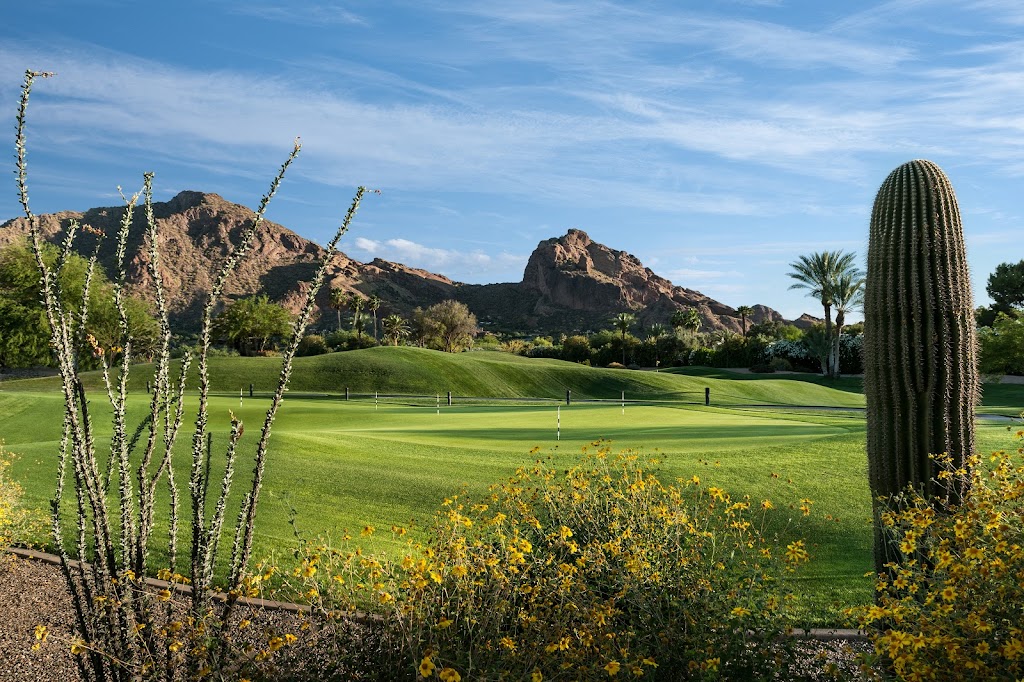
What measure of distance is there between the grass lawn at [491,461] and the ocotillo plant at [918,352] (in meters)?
0.78

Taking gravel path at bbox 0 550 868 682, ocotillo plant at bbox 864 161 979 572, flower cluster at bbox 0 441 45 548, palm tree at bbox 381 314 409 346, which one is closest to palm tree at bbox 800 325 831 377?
palm tree at bbox 381 314 409 346

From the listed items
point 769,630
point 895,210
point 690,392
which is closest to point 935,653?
point 769,630

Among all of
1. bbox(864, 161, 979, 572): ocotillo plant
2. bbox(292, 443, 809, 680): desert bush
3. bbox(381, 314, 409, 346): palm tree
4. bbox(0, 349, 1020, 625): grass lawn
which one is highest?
bbox(381, 314, 409, 346): palm tree

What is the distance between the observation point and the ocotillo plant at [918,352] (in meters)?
7.39

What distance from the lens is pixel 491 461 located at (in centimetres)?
1505

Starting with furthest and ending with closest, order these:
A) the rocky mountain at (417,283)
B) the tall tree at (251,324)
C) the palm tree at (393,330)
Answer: the rocky mountain at (417,283)
the palm tree at (393,330)
the tall tree at (251,324)

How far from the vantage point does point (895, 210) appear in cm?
778

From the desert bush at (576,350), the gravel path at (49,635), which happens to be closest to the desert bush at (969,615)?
the gravel path at (49,635)

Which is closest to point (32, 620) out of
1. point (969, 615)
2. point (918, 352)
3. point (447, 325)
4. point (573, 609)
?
point (573, 609)

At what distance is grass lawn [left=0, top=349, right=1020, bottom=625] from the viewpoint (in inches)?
392

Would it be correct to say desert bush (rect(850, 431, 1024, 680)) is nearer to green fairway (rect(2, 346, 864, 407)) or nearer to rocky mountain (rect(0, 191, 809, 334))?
green fairway (rect(2, 346, 864, 407))

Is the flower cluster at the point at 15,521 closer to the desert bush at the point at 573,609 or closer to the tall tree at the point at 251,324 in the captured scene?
the desert bush at the point at 573,609

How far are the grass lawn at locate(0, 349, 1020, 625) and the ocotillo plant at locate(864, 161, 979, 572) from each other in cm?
78

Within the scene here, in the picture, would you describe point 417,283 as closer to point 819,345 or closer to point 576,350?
point 576,350
